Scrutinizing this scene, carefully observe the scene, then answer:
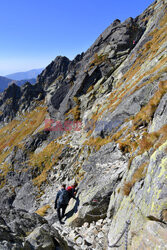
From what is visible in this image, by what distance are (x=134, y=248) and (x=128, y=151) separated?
8.72 metres

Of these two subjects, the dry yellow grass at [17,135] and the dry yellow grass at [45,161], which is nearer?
the dry yellow grass at [45,161]

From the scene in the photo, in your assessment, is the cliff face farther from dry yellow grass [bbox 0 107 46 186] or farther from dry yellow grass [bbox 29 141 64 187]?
dry yellow grass [bbox 0 107 46 186]

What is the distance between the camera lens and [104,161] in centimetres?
1522

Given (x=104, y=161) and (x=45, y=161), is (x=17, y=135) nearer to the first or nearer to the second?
(x=45, y=161)

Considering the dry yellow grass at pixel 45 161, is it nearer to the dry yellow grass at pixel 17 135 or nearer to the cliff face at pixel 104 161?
the cliff face at pixel 104 161

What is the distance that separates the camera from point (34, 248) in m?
7.36

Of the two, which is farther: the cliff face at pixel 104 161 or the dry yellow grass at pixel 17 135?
the dry yellow grass at pixel 17 135

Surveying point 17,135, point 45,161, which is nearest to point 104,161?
point 45,161

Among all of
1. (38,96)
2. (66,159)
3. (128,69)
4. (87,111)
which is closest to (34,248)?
(66,159)

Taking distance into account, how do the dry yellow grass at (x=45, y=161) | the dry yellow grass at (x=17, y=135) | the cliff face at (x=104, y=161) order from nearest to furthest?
the cliff face at (x=104, y=161) < the dry yellow grass at (x=45, y=161) < the dry yellow grass at (x=17, y=135)

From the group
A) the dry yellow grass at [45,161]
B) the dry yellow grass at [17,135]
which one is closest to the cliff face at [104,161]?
the dry yellow grass at [45,161]

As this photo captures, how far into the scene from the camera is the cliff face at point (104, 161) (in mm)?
6867

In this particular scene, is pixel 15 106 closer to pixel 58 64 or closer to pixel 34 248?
pixel 58 64

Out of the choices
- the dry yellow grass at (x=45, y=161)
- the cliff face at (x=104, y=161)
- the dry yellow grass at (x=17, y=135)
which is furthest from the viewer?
the dry yellow grass at (x=17, y=135)
